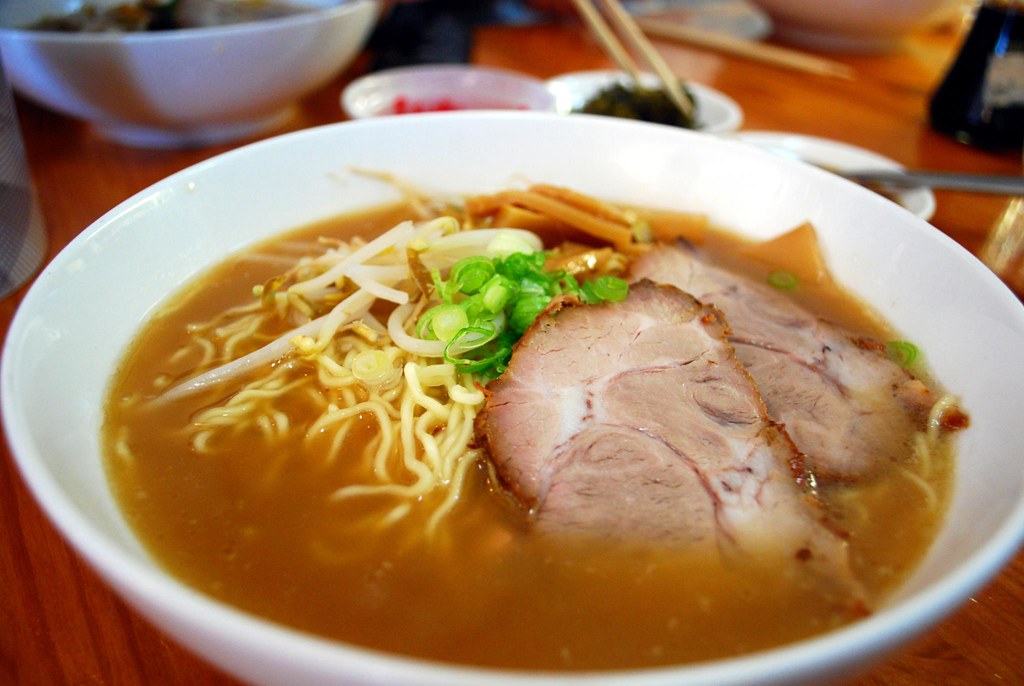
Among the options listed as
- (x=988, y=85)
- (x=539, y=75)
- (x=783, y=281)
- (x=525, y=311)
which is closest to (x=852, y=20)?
(x=988, y=85)

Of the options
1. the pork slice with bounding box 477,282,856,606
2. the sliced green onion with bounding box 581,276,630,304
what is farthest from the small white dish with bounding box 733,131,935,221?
the pork slice with bounding box 477,282,856,606

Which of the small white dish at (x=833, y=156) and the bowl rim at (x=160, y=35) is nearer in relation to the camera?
the bowl rim at (x=160, y=35)

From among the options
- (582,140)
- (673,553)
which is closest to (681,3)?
(582,140)

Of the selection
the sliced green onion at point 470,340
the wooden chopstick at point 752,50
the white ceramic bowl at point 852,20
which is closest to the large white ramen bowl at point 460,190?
the sliced green onion at point 470,340

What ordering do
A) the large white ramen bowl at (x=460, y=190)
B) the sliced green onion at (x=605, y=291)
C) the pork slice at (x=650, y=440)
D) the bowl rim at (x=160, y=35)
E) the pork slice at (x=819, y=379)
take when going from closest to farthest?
the large white ramen bowl at (x=460, y=190), the pork slice at (x=650, y=440), the pork slice at (x=819, y=379), the sliced green onion at (x=605, y=291), the bowl rim at (x=160, y=35)

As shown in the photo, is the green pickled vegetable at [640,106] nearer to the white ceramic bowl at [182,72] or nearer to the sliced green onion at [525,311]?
the white ceramic bowl at [182,72]

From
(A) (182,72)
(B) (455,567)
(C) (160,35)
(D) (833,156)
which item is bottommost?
(B) (455,567)

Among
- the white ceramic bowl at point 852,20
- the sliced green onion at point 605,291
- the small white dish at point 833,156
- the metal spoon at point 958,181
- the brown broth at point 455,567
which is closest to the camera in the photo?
the brown broth at point 455,567

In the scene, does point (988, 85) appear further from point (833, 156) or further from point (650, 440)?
point (650, 440)
